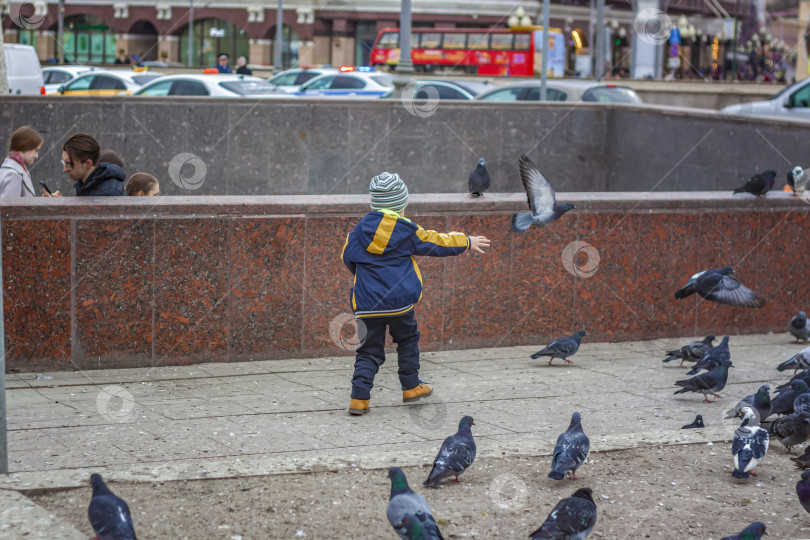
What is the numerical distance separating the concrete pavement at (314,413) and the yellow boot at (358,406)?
4 cm

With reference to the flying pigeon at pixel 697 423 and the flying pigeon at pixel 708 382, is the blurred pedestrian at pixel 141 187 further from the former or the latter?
the flying pigeon at pixel 697 423

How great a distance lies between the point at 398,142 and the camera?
14539 millimetres

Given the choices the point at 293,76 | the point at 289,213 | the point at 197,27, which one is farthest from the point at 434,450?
the point at 197,27

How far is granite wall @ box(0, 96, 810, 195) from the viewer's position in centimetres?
1317

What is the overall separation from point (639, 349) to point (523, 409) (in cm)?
230

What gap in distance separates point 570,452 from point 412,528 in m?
1.28

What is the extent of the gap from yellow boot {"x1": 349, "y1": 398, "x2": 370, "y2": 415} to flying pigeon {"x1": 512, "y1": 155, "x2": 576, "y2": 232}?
1.96 m

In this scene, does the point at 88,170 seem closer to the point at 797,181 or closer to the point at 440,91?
the point at 797,181

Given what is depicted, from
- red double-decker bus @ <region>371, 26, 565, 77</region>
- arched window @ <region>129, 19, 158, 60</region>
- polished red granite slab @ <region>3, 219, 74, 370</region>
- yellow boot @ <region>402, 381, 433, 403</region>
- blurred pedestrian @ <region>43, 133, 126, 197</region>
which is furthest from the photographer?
arched window @ <region>129, 19, 158, 60</region>

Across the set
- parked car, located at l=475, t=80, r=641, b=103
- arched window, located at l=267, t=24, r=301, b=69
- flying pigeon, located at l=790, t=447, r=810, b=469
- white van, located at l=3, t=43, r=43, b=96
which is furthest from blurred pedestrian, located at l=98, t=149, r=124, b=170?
arched window, located at l=267, t=24, r=301, b=69

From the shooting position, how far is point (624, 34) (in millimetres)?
65125

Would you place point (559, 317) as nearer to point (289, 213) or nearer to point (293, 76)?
point (289, 213)

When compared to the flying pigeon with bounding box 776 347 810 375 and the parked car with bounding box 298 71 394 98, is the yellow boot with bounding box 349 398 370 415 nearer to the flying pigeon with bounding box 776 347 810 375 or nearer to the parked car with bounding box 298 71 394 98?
the flying pigeon with bounding box 776 347 810 375

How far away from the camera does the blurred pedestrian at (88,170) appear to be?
25.1 ft
